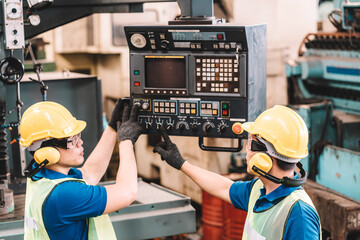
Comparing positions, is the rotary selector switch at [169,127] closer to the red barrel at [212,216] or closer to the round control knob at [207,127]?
the round control knob at [207,127]

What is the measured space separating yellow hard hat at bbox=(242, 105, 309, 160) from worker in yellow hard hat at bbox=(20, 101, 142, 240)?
63 cm

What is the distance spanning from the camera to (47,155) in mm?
2357

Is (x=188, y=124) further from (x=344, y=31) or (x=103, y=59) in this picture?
(x=103, y=59)

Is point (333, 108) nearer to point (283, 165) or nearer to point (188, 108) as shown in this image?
point (188, 108)

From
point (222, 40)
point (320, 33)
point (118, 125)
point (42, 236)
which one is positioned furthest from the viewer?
point (320, 33)

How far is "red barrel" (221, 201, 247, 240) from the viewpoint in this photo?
470 centimetres

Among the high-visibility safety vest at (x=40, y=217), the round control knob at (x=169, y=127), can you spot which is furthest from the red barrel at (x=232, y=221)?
the high-visibility safety vest at (x=40, y=217)

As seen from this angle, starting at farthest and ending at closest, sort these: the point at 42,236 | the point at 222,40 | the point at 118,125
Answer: the point at 118,125 < the point at 222,40 < the point at 42,236

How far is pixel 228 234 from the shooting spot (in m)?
4.79

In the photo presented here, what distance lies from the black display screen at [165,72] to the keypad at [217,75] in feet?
0.26

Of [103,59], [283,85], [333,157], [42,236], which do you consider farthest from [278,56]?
[42,236]

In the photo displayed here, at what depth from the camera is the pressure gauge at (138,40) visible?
269cm

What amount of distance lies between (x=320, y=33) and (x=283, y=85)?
1.11 m

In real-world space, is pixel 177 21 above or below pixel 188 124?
above
